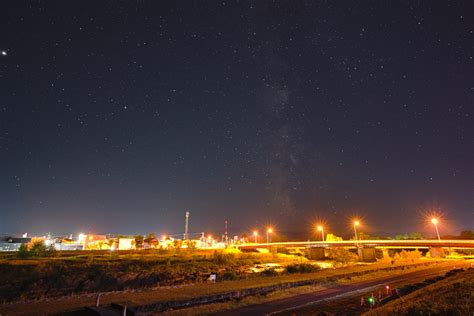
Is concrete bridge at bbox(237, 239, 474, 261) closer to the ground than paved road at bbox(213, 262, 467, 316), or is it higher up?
higher up

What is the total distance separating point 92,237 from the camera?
106812mm

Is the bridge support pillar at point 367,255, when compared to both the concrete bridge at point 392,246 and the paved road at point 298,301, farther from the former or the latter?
the paved road at point 298,301

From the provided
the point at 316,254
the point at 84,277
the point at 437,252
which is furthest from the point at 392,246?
the point at 84,277

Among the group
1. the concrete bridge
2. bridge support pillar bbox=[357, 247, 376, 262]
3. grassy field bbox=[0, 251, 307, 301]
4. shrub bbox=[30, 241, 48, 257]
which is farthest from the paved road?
the concrete bridge

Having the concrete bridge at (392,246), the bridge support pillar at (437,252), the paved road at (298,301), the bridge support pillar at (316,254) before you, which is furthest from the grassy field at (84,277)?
the bridge support pillar at (437,252)

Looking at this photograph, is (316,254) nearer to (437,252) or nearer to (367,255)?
(367,255)

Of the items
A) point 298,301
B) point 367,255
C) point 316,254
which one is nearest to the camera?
point 298,301

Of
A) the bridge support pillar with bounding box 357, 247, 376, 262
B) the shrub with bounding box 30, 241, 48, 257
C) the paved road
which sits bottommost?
the paved road

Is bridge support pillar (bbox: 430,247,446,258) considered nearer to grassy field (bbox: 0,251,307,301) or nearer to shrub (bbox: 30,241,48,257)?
grassy field (bbox: 0,251,307,301)

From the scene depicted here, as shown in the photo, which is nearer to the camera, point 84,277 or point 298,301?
point 298,301

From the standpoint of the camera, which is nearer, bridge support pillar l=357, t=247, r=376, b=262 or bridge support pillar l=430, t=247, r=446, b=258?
bridge support pillar l=357, t=247, r=376, b=262

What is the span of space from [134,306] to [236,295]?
851 centimetres

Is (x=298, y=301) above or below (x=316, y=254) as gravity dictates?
below

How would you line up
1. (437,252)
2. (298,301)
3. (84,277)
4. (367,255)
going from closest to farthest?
(298,301)
(84,277)
(367,255)
(437,252)
